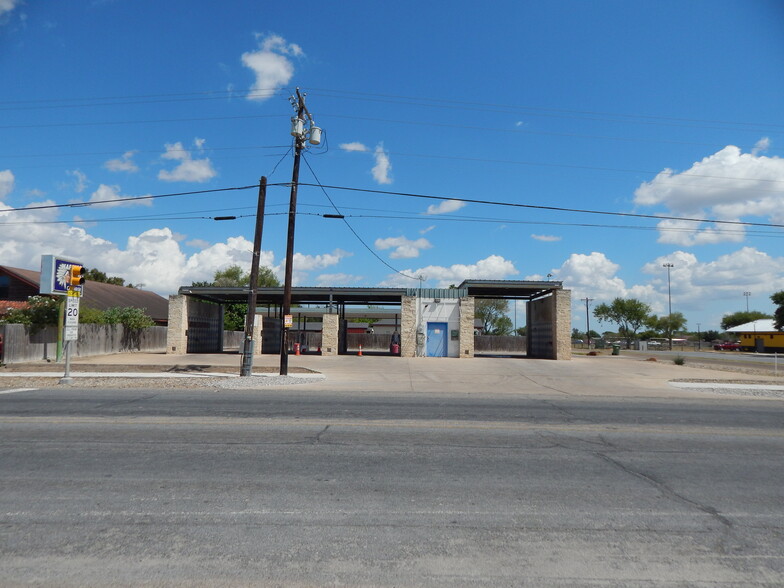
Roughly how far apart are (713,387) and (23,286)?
42000 millimetres

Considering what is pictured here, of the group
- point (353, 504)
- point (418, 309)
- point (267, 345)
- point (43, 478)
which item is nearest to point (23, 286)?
point (267, 345)

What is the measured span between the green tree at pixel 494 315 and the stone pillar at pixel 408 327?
5772 cm

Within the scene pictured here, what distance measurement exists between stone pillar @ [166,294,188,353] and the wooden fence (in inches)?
124

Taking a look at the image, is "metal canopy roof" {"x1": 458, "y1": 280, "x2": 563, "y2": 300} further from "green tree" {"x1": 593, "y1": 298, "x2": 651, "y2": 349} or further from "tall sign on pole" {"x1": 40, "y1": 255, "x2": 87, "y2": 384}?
"green tree" {"x1": 593, "y1": 298, "x2": 651, "y2": 349}

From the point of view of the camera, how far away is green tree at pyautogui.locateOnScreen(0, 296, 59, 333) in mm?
26266

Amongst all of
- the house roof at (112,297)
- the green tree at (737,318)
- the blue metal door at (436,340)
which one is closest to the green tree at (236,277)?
the house roof at (112,297)

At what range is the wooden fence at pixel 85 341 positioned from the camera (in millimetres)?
24438

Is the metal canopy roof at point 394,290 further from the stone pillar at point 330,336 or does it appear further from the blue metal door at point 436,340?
the blue metal door at point 436,340

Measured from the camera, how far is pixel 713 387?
63.9 feet

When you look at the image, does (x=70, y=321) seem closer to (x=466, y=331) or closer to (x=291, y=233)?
(x=291, y=233)

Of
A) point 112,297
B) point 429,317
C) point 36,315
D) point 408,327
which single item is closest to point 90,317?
point 36,315

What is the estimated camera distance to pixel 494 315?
93.5 meters

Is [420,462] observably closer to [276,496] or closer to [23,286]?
[276,496]

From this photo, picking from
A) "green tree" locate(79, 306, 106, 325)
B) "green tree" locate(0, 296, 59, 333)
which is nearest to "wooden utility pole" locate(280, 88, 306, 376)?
"green tree" locate(0, 296, 59, 333)
